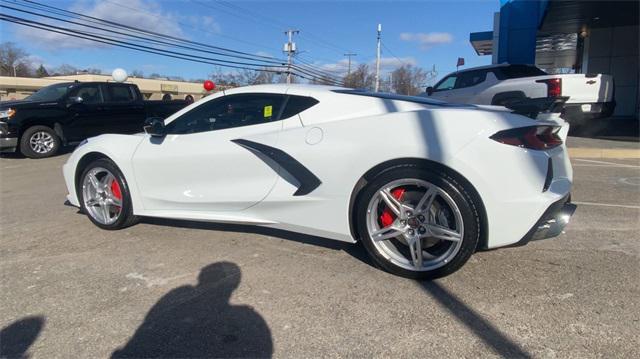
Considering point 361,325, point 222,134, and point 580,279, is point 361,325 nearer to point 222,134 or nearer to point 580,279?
point 580,279

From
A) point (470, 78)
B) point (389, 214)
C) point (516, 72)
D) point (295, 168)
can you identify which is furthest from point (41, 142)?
point (516, 72)

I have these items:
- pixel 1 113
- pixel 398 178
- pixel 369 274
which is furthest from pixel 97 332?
pixel 1 113

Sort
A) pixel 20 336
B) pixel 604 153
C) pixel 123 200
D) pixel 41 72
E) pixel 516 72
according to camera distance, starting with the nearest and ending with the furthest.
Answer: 1. pixel 20 336
2. pixel 123 200
3. pixel 604 153
4. pixel 516 72
5. pixel 41 72

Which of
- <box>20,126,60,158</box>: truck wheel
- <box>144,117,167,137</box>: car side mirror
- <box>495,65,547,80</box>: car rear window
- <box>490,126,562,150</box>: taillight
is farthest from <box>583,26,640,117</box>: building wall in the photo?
<box>144,117,167,137</box>: car side mirror

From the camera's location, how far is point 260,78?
1940 inches

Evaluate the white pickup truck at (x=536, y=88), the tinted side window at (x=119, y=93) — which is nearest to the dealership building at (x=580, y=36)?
the white pickup truck at (x=536, y=88)

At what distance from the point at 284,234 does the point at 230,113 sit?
1.24 m

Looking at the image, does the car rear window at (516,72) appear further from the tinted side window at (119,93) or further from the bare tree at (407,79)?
the bare tree at (407,79)

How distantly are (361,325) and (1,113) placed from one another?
1102cm

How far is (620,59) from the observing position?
19.0 metres

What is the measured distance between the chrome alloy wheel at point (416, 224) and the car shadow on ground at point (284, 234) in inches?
13.8

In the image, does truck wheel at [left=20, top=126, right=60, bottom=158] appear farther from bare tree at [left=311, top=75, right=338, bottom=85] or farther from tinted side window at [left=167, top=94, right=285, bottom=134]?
bare tree at [left=311, top=75, right=338, bottom=85]

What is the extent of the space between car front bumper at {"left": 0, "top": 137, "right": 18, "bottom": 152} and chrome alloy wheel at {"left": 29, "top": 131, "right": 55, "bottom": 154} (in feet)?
1.04

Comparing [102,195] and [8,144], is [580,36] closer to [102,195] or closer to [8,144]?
[102,195]
